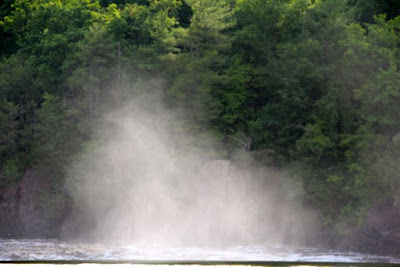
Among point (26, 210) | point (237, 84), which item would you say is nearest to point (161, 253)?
point (26, 210)

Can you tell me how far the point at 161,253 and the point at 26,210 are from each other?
1338cm

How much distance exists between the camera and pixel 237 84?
67.1m

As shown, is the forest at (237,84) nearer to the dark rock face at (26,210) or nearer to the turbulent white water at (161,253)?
the dark rock face at (26,210)

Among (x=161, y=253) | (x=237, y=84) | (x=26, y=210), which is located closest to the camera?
(x=161, y=253)

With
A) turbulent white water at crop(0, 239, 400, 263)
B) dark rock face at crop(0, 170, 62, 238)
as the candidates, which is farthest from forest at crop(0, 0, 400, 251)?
turbulent white water at crop(0, 239, 400, 263)

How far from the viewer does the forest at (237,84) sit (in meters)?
60.4

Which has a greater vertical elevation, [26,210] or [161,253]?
[26,210]

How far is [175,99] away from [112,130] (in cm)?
469

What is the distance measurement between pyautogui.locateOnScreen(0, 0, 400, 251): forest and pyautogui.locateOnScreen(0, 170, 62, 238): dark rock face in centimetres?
71

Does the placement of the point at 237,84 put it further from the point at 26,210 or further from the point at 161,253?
the point at 26,210

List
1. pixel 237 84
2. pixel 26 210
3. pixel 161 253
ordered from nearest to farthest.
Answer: pixel 161 253 → pixel 237 84 → pixel 26 210

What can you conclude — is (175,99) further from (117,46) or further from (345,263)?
(345,263)

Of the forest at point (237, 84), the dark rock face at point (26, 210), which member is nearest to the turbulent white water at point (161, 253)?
the forest at point (237, 84)

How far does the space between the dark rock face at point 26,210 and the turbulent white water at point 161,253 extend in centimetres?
414
